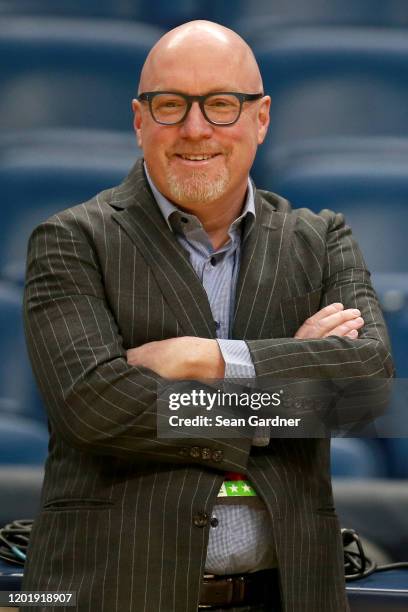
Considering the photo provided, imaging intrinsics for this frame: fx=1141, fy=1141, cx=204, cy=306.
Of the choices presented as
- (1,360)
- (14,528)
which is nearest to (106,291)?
(14,528)

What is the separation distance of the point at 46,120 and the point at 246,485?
1214mm

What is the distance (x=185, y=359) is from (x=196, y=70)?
30 cm

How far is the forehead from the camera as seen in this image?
1155 millimetres

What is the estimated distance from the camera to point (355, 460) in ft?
5.60

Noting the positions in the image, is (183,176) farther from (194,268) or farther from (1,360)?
(1,360)

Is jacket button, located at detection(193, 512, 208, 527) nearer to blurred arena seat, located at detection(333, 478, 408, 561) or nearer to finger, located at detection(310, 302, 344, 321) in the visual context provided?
finger, located at detection(310, 302, 344, 321)

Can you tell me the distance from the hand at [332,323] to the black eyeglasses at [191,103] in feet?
0.72

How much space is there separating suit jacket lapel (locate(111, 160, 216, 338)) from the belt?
0.78 feet

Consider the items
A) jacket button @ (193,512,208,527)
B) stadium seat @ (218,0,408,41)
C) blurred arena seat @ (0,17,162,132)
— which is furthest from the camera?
stadium seat @ (218,0,408,41)

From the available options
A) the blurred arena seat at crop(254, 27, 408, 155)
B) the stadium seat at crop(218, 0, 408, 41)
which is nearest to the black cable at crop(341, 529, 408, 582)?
the blurred arena seat at crop(254, 27, 408, 155)

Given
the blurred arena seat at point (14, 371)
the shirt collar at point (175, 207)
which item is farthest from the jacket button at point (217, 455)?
the blurred arena seat at point (14, 371)

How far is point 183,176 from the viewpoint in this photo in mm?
1180

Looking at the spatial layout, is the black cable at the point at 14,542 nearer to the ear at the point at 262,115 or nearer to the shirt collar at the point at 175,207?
the shirt collar at the point at 175,207

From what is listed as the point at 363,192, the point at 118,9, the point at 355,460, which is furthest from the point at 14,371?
the point at 118,9
